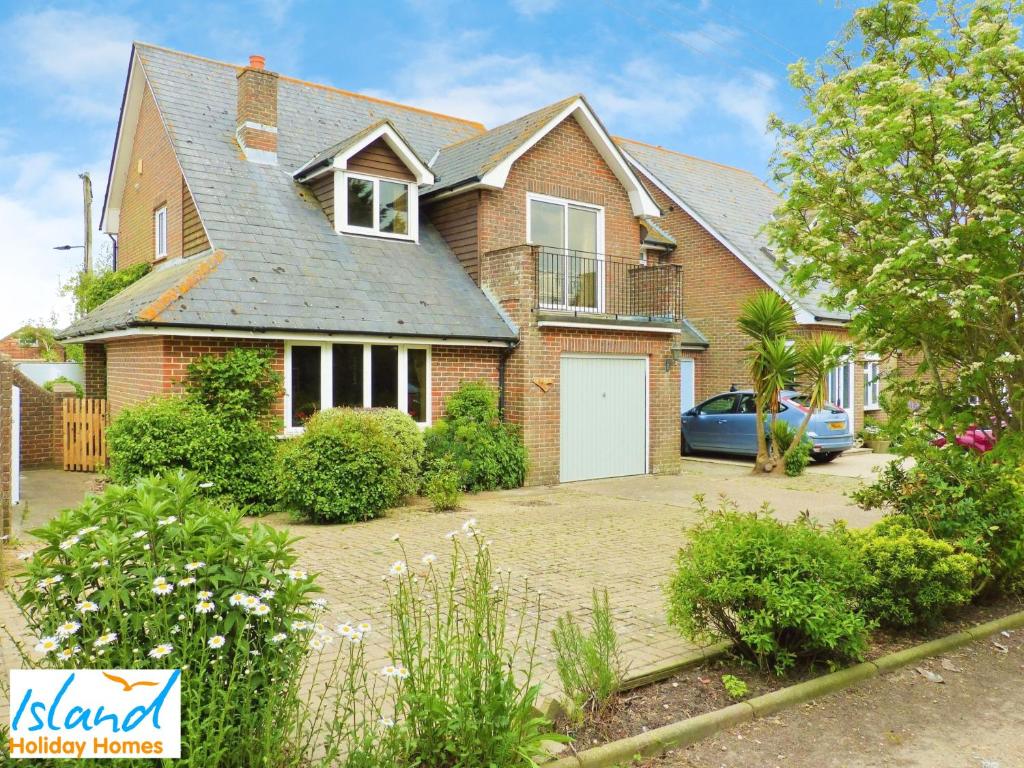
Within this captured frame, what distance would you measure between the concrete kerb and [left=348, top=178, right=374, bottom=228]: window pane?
1204cm

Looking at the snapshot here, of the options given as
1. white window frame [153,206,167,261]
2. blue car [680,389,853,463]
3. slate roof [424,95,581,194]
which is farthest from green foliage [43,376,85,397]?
blue car [680,389,853,463]

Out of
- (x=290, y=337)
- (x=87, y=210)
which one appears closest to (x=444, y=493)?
(x=290, y=337)

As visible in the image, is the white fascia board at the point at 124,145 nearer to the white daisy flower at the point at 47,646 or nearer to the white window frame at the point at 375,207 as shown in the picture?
the white window frame at the point at 375,207

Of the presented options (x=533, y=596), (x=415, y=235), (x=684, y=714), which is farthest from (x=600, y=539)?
(x=415, y=235)

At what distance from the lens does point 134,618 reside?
283 cm

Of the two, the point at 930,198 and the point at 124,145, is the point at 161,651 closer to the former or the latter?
the point at 930,198

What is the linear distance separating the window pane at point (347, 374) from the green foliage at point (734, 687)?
9048 mm

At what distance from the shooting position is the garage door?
47.3 feet

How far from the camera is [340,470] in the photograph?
10078 millimetres

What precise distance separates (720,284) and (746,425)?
523 centimetres

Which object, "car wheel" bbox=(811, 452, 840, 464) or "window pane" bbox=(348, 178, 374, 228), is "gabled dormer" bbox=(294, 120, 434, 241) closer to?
"window pane" bbox=(348, 178, 374, 228)

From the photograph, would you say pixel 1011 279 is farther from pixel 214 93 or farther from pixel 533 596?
pixel 214 93

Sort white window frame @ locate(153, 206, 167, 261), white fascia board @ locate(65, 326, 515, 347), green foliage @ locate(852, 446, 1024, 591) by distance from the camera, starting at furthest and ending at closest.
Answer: white window frame @ locate(153, 206, 167, 261) < white fascia board @ locate(65, 326, 515, 347) < green foliage @ locate(852, 446, 1024, 591)

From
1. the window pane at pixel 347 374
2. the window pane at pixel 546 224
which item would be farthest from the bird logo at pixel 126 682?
the window pane at pixel 546 224
